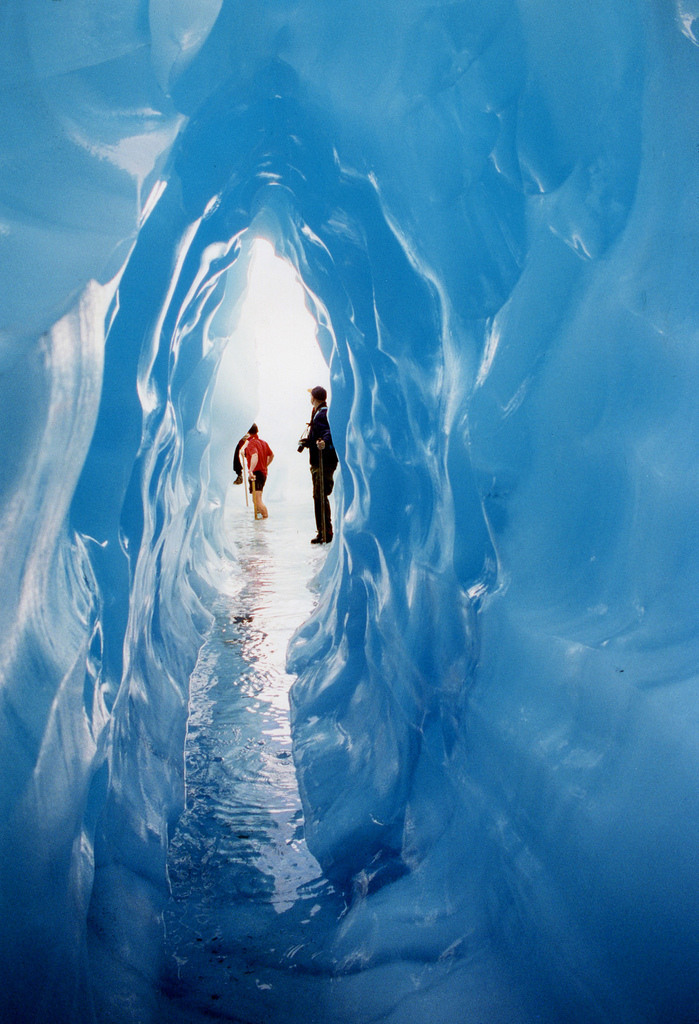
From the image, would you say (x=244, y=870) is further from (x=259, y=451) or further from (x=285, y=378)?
(x=285, y=378)

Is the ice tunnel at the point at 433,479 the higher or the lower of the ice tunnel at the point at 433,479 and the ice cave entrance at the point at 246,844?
the higher

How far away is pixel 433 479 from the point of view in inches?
134

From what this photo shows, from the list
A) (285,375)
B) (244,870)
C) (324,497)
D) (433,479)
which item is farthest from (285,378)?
(244,870)

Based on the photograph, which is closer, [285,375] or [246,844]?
[246,844]

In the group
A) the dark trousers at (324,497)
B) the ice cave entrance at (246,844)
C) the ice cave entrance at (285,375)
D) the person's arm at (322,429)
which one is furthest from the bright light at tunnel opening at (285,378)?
the ice cave entrance at (246,844)

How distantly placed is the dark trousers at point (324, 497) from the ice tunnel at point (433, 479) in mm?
3793

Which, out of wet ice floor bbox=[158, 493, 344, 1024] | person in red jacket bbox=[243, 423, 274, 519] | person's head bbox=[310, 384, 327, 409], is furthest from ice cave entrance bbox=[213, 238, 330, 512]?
wet ice floor bbox=[158, 493, 344, 1024]

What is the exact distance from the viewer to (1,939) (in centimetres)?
169

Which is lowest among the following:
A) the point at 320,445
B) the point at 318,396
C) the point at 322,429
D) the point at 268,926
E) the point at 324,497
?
the point at 268,926

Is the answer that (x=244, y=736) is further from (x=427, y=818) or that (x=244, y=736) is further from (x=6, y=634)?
(x=6, y=634)

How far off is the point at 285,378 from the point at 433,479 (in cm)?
1248

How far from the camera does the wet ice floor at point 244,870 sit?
2438 millimetres

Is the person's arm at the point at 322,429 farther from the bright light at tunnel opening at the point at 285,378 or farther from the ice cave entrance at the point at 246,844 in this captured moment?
the bright light at tunnel opening at the point at 285,378

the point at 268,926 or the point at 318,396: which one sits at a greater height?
the point at 318,396
